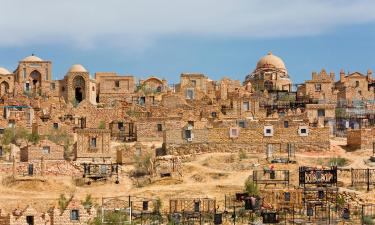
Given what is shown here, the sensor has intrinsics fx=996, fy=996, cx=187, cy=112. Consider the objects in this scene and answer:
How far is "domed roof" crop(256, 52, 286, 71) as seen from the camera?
77.0 meters

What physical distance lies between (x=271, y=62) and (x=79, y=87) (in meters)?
17.4

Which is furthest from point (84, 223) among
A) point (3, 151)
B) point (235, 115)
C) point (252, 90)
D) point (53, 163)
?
point (252, 90)

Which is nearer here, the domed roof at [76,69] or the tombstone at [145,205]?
the tombstone at [145,205]

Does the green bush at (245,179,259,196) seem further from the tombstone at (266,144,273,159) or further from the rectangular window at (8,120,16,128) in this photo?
the rectangular window at (8,120,16,128)

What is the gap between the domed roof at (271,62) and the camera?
253 feet

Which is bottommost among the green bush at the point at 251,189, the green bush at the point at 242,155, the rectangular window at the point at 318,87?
the green bush at the point at 251,189

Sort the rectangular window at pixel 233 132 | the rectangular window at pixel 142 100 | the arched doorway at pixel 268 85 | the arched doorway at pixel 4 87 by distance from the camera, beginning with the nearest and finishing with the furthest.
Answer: the rectangular window at pixel 233 132, the rectangular window at pixel 142 100, the arched doorway at pixel 4 87, the arched doorway at pixel 268 85

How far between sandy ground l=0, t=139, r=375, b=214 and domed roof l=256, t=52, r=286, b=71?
2578 cm

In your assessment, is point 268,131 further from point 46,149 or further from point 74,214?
point 74,214

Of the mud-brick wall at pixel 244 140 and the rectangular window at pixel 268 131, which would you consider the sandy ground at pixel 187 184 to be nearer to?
the mud-brick wall at pixel 244 140

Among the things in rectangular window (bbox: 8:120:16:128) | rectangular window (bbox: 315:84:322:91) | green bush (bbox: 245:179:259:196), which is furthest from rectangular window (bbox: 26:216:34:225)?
rectangular window (bbox: 315:84:322:91)

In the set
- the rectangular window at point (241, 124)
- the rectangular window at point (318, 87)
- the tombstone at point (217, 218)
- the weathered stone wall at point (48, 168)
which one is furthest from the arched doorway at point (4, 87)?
the tombstone at point (217, 218)

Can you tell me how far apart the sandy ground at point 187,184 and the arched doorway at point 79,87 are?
17562 millimetres

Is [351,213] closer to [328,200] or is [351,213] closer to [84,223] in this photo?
[328,200]
